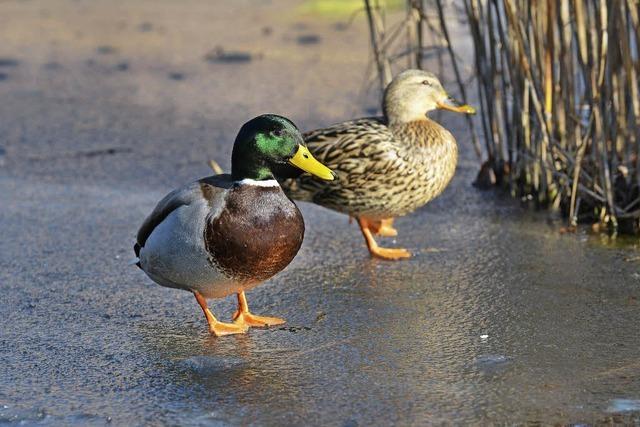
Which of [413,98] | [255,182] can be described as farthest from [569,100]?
[255,182]

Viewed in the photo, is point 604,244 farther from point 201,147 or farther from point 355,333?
point 201,147

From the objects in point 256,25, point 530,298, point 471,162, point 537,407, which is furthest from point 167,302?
point 256,25

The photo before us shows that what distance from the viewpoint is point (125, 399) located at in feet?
11.5

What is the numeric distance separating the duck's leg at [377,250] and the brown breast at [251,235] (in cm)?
111

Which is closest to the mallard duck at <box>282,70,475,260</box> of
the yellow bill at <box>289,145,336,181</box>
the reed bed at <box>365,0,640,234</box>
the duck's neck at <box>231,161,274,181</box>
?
the reed bed at <box>365,0,640,234</box>

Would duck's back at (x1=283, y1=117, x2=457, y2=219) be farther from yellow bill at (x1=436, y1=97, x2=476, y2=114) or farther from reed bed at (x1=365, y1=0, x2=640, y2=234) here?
reed bed at (x1=365, y1=0, x2=640, y2=234)

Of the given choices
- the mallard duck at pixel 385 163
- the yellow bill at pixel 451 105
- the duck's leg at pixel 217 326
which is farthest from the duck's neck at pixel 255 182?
the yellow bill at pixel 451 105

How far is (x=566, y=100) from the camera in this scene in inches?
211

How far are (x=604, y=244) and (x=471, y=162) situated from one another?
5.51 ft

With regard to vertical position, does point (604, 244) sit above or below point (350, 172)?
below

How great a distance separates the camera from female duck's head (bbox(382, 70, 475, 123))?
541 centimetres

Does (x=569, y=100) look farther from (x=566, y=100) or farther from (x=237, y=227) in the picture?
(x=237, y=227)

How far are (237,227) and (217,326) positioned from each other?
1.38 ft

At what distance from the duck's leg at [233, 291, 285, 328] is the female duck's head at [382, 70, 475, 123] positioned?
1.46m
